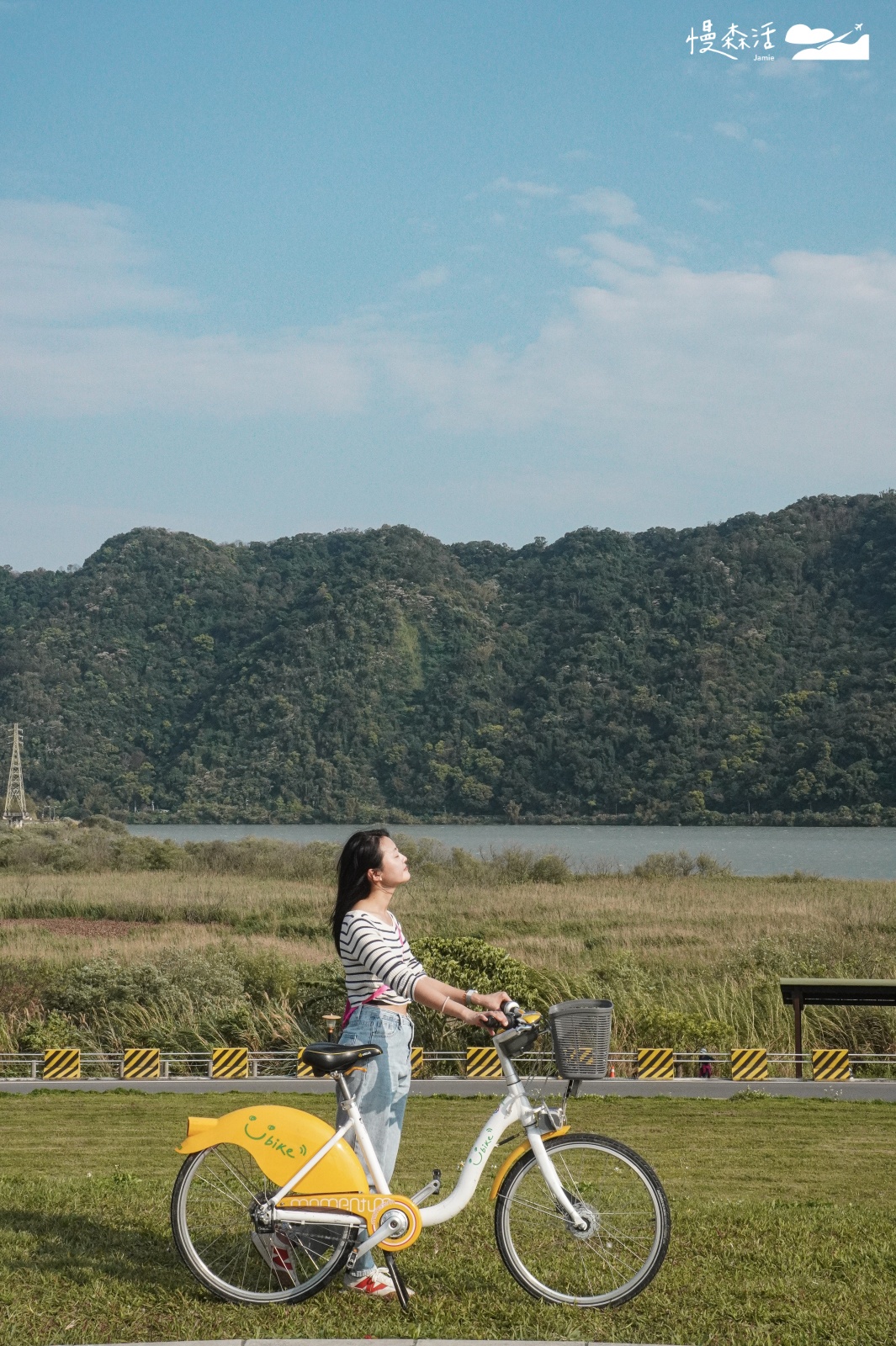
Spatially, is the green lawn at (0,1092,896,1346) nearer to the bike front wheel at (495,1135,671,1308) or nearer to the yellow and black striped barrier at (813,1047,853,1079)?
the bike front wheel at (495,1135,671,1308)

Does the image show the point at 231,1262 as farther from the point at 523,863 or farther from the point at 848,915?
the point at 523,863

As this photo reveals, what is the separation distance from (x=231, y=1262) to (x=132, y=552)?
133 meters

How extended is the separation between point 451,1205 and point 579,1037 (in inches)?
27.4

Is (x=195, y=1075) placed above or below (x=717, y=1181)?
below

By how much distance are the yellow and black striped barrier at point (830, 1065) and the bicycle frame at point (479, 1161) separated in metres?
9.76

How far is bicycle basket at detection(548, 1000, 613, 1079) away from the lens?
4410 millimetres

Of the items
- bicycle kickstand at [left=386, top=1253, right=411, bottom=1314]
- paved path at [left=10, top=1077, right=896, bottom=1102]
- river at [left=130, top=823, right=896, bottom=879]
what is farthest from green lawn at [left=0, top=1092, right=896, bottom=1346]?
river at [left=130, top=823, right=896, bottom=879]

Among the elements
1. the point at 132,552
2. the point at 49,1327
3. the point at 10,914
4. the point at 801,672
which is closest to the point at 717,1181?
the point at 49,1327

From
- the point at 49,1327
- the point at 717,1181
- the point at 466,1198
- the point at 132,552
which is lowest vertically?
the point at 717,1181

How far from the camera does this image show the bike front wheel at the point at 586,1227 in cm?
437

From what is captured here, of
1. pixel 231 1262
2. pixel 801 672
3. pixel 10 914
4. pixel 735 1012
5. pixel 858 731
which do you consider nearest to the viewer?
pixel 231 1262

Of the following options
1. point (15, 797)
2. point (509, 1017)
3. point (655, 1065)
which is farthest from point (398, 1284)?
point (15, 797)

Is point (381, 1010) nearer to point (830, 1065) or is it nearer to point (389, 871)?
point (389, 871)

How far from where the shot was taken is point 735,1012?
16.7 metres
